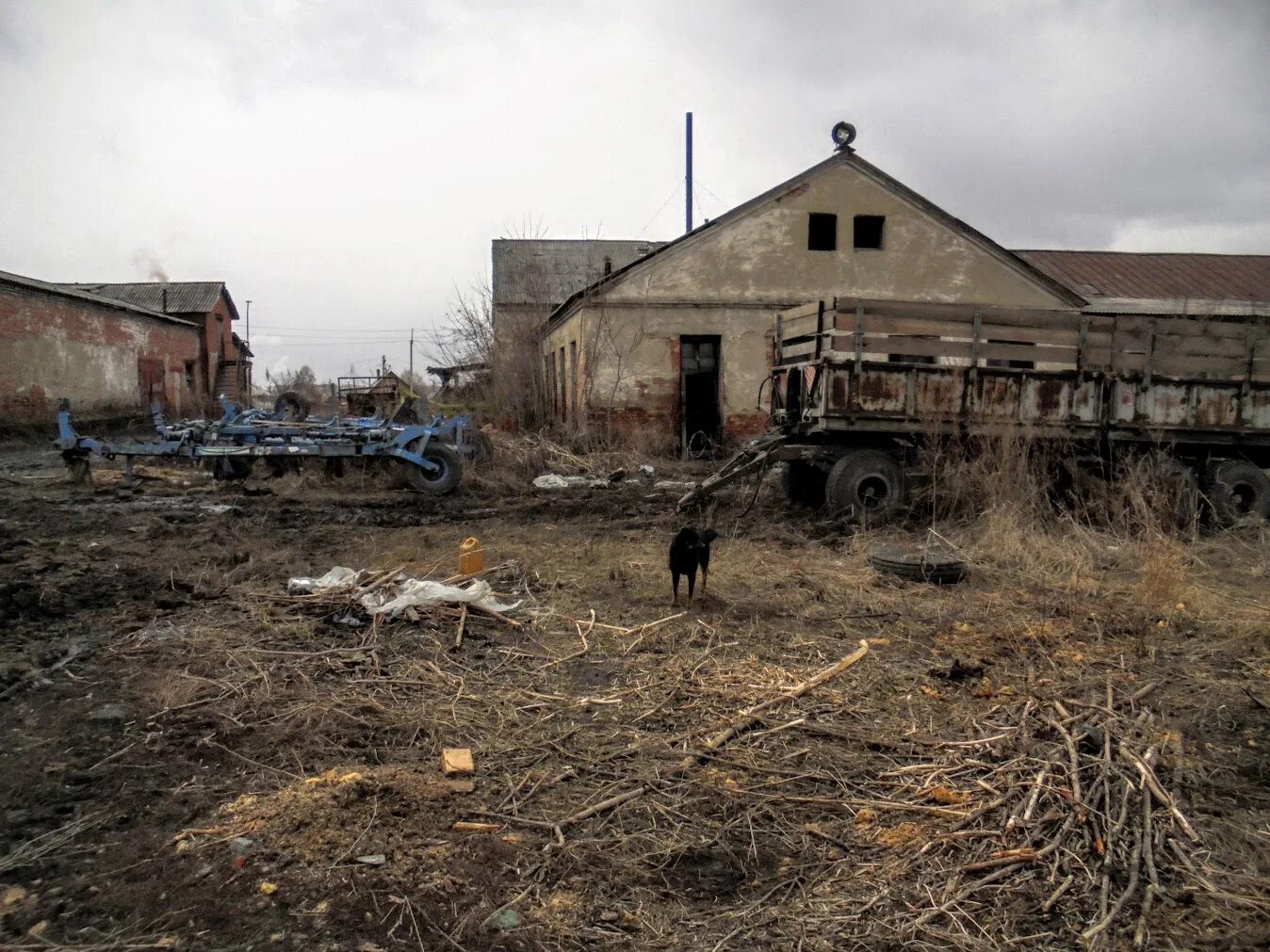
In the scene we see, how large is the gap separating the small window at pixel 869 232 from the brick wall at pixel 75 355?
825 inches

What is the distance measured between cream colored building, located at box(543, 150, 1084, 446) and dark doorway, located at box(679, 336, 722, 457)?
41 millimetres

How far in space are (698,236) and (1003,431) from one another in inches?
405

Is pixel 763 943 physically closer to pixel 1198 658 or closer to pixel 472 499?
pixel 1198 658

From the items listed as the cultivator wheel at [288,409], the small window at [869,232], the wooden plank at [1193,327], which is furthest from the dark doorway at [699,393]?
the wooden plank at [1193,327]

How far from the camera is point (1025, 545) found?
25.4 ft

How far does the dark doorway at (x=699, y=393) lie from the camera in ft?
60.2

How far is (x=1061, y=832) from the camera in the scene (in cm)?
290

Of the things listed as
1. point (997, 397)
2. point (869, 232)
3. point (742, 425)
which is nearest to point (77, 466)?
point (742, 425)

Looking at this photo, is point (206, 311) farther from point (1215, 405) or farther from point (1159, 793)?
point (1159, 793)

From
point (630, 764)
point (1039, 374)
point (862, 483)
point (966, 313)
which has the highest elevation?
point (966, 313)

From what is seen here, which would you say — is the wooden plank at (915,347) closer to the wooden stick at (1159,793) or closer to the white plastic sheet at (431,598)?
the white plastic sheet at (431,598)

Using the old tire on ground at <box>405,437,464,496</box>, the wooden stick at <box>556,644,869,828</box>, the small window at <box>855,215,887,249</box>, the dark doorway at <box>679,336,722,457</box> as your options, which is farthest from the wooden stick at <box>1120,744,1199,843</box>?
the small window at <box>855,215,887,249</box>

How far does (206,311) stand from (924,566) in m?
39.9

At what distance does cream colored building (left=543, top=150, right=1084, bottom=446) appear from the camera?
59.2 ft
